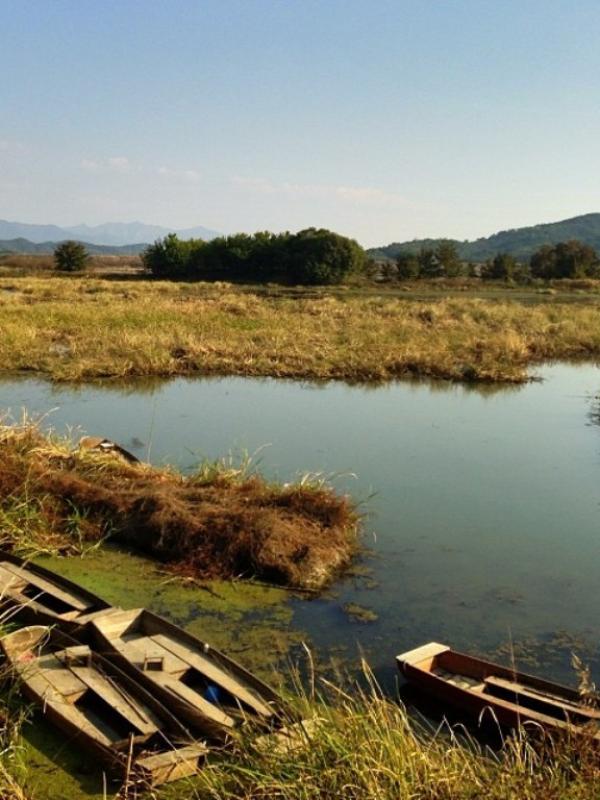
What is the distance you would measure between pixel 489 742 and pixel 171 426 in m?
9.01

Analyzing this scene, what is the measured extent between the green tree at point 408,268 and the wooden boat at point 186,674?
53.3 m

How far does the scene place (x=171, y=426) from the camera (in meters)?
13.0

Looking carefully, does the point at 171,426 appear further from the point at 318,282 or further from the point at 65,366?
the point at 318,282

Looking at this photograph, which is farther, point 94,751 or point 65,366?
point 65,366

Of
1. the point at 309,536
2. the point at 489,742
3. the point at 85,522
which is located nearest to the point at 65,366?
the point at 85,522

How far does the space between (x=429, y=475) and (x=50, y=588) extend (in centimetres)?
582

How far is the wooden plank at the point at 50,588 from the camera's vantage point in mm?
5849

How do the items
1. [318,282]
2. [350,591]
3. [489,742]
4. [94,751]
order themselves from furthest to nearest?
[318,282]
[350,591]
[489,742]
[94,751]

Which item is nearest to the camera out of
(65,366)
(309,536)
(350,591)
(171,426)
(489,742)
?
(489,742)

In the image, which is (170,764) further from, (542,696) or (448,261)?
(448,261)

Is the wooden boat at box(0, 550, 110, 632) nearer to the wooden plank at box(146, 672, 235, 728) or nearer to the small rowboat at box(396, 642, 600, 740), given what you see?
the wooden plank at box(146, 672, 235, 728)

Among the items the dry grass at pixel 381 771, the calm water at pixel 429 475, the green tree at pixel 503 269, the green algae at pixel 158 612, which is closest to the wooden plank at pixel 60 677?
the green algae at pixel 158 612

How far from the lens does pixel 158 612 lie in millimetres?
6469

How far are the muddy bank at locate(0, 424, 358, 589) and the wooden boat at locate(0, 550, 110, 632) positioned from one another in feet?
3.27
